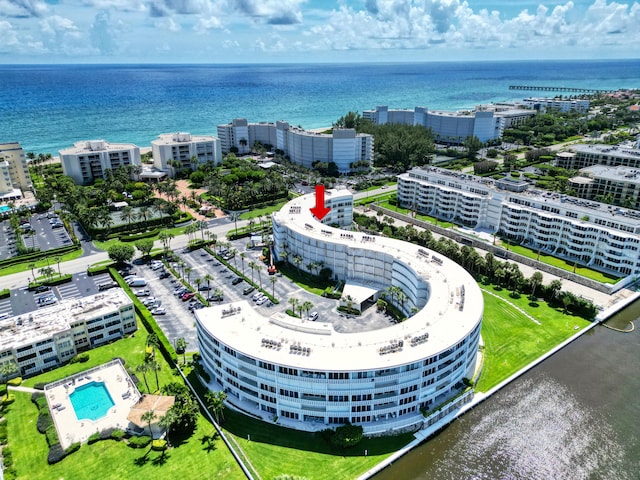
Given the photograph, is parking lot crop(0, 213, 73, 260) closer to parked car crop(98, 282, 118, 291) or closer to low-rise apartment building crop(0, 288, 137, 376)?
parked car crop(98, 282, 118, 291)

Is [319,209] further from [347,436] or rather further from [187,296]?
[347,436]

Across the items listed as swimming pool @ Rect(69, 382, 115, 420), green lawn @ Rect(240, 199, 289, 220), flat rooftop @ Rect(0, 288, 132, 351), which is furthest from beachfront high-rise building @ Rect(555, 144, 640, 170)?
swimming pool @ Rect(69, 382, 115, 420)

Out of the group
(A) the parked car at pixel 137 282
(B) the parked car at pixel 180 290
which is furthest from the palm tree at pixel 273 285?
(A) the parked car at pixel 137 282

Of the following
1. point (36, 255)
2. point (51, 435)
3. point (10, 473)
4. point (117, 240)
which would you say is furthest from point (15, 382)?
point (117, 240)

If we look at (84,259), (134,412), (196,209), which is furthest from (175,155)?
(134,412)

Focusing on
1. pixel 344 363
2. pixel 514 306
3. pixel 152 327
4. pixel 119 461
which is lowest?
pixel 119 461

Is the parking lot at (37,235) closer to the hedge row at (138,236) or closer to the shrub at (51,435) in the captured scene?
the hedge row at (138,236)

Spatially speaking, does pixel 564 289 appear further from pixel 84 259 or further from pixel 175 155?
pixel 175 155
